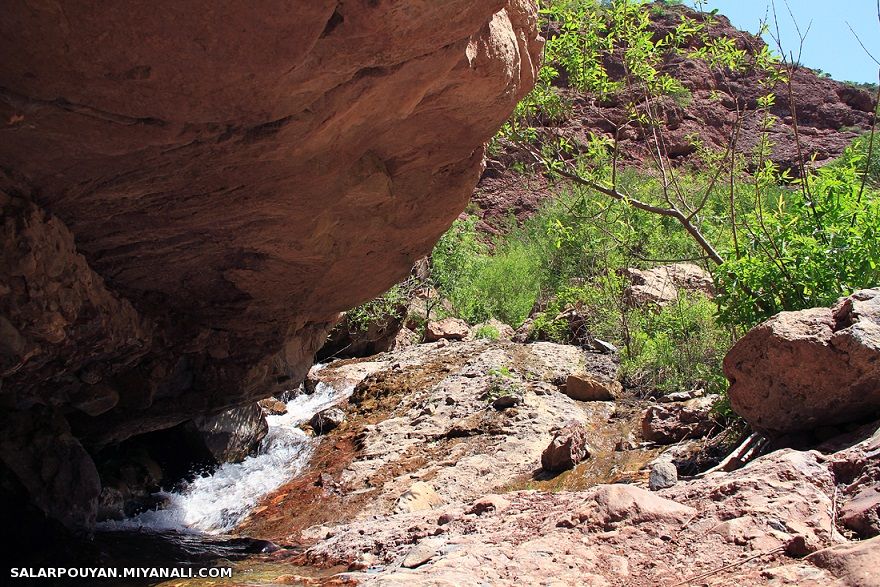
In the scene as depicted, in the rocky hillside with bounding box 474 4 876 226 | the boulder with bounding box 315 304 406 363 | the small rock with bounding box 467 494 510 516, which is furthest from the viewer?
the rocky hillside with bounding box 474 4 876 226

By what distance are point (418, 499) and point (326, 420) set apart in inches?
128

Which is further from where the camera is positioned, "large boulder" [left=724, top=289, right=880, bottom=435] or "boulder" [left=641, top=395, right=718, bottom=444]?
"boulder" [left=641, top=395, right=718, bottom=444]

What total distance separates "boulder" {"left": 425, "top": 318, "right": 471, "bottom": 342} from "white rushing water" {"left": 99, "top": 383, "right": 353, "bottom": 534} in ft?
17.2

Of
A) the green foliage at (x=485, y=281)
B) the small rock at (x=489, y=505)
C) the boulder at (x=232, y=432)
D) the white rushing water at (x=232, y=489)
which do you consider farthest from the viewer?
the green foliage at (x=485, y=281)

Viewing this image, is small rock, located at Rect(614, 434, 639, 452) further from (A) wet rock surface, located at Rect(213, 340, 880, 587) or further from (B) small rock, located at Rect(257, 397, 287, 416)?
(B) small rock, located at Rect(257, 397, 287, 416)

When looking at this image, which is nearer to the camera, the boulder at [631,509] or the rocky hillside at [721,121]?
the boulder at [631,509]

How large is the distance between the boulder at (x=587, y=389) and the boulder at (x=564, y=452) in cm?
227

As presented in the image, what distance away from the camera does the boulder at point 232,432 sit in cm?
819

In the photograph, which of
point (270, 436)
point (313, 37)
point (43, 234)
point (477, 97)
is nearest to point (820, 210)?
point (477, 97)

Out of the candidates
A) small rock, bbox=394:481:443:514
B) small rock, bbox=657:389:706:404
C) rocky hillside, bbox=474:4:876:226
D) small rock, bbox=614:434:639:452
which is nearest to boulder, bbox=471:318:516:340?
small rock, bbox=657:389:706:404

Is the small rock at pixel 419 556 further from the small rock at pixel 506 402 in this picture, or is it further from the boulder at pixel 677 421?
the small rock at pixel 506 402

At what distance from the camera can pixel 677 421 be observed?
23.3 feet

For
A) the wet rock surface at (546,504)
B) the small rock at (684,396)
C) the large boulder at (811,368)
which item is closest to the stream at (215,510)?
the wet rock surface at (546,504)

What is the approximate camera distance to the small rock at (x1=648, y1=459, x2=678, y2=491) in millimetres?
5197
